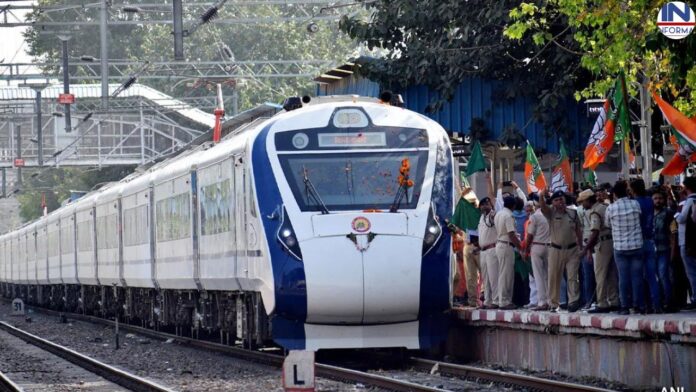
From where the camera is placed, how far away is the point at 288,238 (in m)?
17.1

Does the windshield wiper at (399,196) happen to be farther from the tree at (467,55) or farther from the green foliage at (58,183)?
the green foliage at (58,183)

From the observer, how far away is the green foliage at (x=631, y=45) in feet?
52.1

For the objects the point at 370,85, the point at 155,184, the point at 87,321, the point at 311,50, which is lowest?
the point at 87,321

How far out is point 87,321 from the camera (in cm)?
3788

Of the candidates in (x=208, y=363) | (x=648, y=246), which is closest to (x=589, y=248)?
(x=648, y=246)

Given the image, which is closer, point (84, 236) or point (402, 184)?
point (402, 184)

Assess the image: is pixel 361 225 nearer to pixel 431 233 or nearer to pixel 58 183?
pixel 431 233

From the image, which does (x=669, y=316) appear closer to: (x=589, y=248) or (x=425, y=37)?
(x=589, y=248)

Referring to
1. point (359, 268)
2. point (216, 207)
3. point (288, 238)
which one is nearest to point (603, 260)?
point (359, 268)

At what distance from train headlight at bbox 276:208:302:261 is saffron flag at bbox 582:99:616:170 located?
207 inches

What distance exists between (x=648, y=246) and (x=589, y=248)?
3.50 ft

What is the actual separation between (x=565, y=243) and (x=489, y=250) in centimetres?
167

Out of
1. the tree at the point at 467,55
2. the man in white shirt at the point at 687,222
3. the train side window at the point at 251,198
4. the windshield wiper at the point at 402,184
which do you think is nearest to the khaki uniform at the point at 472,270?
the windshield wiper at the point at 402,184

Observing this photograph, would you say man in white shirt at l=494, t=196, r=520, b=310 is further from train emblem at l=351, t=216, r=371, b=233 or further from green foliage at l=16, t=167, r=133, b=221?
green foliage at l=16, t=167, r=133, b=221
